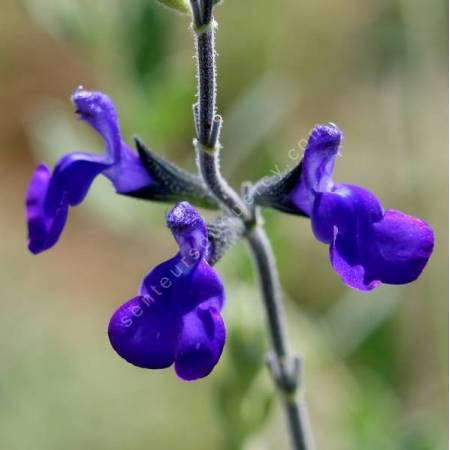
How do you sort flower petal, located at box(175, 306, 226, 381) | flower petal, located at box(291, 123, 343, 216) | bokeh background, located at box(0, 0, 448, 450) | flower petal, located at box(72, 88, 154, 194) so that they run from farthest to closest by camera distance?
1. bokeh background, located at box(0, 0, 448, 450)
2. flower petal, located at box(72, 88, 154, 194)
3. flower petal, located at box(291, 123, 343, 216)
4. flower petal, located at box(175, 306, 226, 381)

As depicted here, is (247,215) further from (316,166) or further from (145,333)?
(145,333)

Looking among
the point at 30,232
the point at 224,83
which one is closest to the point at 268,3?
the point at 224,83

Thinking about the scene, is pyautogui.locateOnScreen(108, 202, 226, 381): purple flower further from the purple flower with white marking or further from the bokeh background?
the bokeh background

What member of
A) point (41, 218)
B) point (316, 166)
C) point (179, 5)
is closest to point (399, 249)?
point (316, 166)

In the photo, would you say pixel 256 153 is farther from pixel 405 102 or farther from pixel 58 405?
pixel 58 405

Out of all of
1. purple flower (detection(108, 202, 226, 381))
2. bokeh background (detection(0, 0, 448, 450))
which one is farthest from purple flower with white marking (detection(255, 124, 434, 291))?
bokeh background (detection(0, 0, 448, 450))
